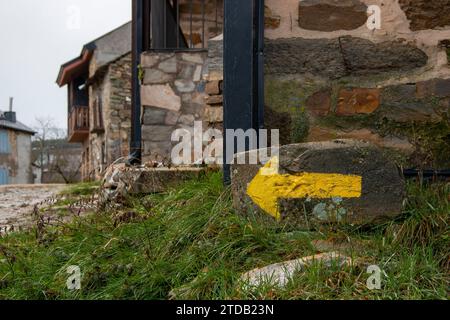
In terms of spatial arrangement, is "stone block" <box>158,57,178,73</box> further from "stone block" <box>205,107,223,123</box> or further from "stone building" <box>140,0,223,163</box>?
"stone block" <box>205,107,223,123</box>

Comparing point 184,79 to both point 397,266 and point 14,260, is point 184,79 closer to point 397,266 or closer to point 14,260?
A: point 14,260

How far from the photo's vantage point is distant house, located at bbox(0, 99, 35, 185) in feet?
90.1

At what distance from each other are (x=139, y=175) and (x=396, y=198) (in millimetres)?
1641

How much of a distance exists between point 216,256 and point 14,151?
93.9 feet

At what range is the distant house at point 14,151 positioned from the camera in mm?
27453

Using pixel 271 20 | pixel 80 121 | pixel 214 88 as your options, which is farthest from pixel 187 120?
pixel 80 121

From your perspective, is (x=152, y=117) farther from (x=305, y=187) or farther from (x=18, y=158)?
(x=18, y=158)

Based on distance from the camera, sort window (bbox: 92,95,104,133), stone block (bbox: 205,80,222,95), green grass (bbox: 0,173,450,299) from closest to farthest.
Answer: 1. green grass (bbox: 0,173,450,299)
2. stone block (bbox: 205,80,222,95)
3. window (bbox: 92,95,104,133)

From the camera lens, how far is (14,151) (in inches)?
1118

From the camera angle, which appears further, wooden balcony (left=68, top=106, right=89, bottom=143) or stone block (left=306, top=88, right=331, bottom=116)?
wooden balcony (left=68, top=106, right=89, bottom=143)

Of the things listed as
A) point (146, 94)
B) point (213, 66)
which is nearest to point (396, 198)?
point (213, 66)

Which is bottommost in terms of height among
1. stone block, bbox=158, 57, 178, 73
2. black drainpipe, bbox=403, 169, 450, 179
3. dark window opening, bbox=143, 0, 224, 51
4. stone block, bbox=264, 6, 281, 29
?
black drainpipe, bbox=403, 169, 450, 179

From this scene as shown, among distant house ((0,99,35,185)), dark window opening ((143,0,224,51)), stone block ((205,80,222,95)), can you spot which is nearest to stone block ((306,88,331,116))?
stone block ((205,80,222,95))

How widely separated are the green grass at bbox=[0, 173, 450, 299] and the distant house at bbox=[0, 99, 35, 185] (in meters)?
26.7
